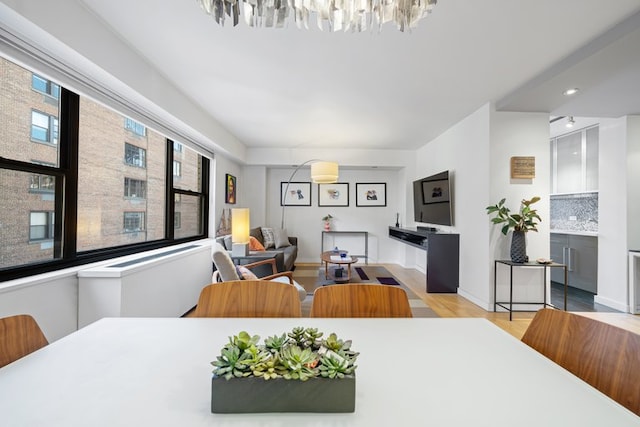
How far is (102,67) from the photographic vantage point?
189 centimetres

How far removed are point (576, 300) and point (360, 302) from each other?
410 cm

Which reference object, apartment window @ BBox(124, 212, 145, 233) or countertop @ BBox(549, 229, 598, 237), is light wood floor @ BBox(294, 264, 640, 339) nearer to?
countertop @ BBox(549, 229, 598, 237)

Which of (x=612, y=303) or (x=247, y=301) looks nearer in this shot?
(x=247, y=301)

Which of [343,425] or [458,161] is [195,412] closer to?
[343,425]

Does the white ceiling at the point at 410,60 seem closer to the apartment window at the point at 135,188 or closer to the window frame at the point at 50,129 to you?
the window frame at the point at 50,129

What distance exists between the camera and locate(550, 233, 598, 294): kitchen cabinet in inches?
147

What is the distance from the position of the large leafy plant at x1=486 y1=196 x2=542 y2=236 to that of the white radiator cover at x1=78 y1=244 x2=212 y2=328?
3.54 m

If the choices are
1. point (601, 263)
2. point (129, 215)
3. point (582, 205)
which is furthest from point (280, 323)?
point (582, 205)

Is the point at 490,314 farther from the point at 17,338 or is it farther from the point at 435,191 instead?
the point at 17,338

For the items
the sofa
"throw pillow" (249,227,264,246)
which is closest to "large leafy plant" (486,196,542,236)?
the sofa

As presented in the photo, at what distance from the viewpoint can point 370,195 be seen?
243 inches

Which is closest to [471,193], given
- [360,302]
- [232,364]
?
[360,302]

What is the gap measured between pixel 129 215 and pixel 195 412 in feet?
9.25

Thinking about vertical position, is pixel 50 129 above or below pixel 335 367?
above
